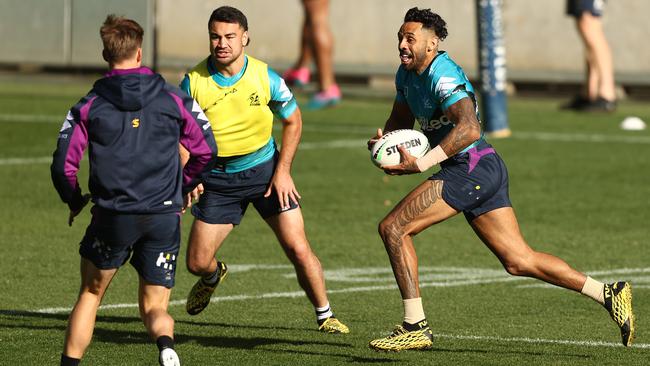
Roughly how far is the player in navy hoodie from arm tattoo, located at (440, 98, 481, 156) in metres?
1.54

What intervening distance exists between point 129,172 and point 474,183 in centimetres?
222

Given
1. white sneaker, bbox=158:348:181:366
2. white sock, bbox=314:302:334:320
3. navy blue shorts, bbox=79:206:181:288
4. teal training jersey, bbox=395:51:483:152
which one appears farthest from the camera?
white sock, bbox=314:302:334:320

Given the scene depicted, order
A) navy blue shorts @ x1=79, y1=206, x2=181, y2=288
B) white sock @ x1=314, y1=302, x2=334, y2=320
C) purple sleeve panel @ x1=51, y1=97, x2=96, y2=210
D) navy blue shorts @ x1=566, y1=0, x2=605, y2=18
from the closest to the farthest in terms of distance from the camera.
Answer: purple sleeve panel @ x1=51, y1=97, x2=96, y2=210 → navy blue shorts @ x1=79, y1=206, x2=181, y2=288 → white sock @ x1=314, y1=302, x2=334, y2=320 → navy blue shorts @ x1=566, y1=0, x2=605, y2=18

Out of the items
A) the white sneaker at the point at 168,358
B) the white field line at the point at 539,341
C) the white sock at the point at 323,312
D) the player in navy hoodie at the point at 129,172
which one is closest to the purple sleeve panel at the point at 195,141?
the player in navy hoodie at the point at 129,172

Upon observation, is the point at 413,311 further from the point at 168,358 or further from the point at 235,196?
the point at 168,358

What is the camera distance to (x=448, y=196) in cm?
897

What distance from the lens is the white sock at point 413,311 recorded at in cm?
884

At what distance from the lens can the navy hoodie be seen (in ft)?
24.8

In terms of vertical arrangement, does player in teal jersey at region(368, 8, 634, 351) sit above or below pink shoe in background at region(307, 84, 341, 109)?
above

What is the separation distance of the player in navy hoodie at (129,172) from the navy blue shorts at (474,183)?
5.59 ft

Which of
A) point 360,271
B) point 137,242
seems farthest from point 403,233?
point 360,271

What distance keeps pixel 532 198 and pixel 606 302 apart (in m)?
7.48

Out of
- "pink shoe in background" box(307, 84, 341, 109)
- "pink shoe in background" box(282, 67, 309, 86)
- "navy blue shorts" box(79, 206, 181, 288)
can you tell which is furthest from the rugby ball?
"pink shoe in background" box(282, 67, 309, 86)

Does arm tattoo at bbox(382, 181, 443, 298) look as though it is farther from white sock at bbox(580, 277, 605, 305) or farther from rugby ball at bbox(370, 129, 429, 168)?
white sock at bbox(580, 277, 605, 305)
